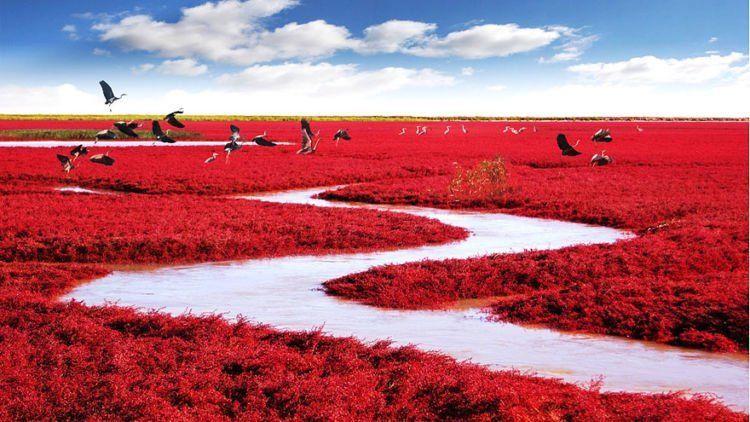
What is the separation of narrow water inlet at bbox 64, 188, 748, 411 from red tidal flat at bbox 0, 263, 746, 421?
2.78 ft

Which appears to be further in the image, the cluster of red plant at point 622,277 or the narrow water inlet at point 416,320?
the cluster of red plant at point 622,277

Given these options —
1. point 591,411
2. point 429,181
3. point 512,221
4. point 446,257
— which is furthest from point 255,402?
point 429,181

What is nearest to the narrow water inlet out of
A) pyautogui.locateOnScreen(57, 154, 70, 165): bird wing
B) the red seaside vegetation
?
the red seaside vegetation

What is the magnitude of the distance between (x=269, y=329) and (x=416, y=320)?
2.33 meters

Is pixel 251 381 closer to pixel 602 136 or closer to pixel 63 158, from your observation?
pixel 602 136

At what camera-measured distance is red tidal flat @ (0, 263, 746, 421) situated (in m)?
7.23

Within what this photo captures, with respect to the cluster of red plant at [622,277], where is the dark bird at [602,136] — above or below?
above

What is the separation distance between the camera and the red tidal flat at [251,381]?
7.23m

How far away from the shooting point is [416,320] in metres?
11.5

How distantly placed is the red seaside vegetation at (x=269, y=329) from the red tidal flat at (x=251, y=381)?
0.02 meters

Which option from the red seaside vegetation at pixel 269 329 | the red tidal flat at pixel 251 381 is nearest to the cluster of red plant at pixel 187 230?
the red seaside vegetation at pixel 269 329

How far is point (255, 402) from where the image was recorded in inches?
297

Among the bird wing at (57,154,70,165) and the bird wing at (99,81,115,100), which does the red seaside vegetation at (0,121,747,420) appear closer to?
the bird wing at (57,154,70,165)

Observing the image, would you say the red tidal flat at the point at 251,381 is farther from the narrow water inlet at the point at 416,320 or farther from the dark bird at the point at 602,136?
the dark bird at the point at 602,136
